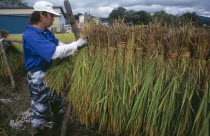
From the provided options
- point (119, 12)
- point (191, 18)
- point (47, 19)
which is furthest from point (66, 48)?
point (191, 18)

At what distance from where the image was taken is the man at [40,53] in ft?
5.61

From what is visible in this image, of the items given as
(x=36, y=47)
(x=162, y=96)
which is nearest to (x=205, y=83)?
(x=162, y=96)

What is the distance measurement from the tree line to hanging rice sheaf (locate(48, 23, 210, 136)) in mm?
91

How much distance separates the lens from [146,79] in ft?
4.47

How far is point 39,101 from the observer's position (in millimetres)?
2027

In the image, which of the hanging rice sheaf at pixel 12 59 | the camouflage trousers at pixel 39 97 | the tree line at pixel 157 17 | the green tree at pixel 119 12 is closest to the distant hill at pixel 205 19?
the tree line at pixel 157 17

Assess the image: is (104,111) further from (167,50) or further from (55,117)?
(55,117)

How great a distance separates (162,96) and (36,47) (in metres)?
1.27

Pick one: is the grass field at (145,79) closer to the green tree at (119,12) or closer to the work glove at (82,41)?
the work glove at (82,41)

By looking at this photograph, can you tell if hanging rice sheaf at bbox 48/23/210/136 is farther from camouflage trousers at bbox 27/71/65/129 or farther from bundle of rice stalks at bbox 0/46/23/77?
bundle of rice stalks at bbox 0/46/23/77

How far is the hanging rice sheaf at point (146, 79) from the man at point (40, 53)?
0.88 ft

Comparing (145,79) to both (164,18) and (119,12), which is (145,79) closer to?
(164,18)

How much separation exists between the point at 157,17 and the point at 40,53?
3.90 ft

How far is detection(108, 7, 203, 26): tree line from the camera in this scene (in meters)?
1.37
